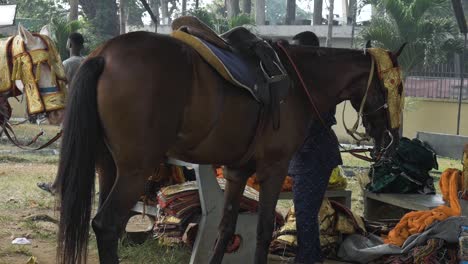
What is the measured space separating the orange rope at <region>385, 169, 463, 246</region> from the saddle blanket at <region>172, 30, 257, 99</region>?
1.94 metres

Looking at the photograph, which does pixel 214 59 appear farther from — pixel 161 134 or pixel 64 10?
pixel 64 10

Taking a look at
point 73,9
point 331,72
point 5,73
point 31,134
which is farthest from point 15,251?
point 73,9

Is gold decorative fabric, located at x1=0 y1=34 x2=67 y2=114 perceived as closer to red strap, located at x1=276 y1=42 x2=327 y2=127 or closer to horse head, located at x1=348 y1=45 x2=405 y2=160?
red strap, located at x1=276 y1=42 x2=327 y2=127

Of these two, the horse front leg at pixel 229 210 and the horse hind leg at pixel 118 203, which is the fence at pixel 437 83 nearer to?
the horse front leg at pixel 229 210

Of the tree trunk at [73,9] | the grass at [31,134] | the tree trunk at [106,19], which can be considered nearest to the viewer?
the grass at [31,134]

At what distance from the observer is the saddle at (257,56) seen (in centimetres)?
468

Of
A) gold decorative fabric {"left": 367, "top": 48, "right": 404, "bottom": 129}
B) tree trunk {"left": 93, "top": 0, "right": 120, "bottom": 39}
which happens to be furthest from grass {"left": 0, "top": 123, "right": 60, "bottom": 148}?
gold decorative fabric {"left": 367, "top": 48, "right": 404, "bottom": 129}

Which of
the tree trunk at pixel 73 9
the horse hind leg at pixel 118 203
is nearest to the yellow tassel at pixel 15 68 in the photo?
the horse hind leg at pixel 118 203

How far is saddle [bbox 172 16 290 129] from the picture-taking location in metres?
4.68

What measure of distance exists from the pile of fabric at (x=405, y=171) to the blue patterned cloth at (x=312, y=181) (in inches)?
54.5

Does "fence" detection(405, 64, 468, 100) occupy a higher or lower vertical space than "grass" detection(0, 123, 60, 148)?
higher

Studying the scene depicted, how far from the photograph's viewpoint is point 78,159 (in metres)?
4.10

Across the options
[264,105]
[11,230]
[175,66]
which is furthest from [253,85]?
[11,230]

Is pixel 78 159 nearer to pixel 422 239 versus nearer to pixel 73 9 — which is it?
pixel 422 239
